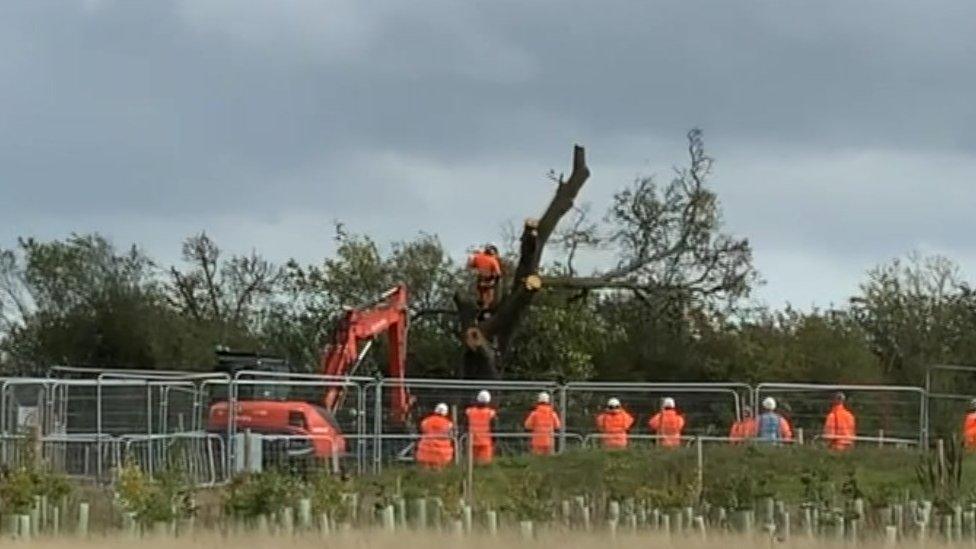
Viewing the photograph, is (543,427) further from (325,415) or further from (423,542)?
(423,542)

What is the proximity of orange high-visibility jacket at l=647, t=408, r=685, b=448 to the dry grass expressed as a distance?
16.6 m

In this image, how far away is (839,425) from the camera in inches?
1341

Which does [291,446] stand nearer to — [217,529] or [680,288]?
[217,529]

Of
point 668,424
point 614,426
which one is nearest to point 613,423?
point 614,426

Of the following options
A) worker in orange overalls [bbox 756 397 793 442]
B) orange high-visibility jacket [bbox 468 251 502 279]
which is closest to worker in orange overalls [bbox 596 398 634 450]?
worker in orange overalls [bbox 756 397 793 442]

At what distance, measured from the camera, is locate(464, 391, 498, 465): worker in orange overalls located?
102 feet

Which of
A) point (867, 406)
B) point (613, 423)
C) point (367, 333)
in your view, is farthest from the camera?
point (367, 333)

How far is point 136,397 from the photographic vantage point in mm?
30141

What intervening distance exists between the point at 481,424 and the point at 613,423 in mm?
2696

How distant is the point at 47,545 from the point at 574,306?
4109 cm

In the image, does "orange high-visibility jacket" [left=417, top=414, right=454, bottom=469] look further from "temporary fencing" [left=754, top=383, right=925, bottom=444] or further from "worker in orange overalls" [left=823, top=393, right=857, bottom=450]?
"worker in orange overalls" [left=823, top=393, right=857, bottom=450]

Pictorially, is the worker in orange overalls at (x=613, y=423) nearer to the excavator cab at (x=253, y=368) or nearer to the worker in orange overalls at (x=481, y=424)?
the worker in orange overalls at (x=481, y=424)

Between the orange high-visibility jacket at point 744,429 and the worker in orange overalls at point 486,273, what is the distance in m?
7.40

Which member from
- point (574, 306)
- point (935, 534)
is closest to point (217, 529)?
point (935, 534)
